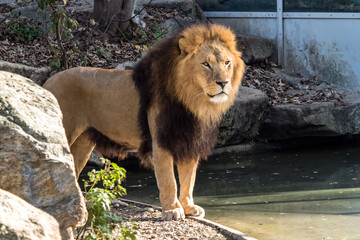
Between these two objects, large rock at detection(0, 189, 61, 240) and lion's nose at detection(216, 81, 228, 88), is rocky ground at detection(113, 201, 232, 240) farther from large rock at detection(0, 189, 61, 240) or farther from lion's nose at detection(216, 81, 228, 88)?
large rock at detection(0, 189, 61, 240)

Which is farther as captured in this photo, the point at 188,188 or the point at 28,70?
the point at 28,70

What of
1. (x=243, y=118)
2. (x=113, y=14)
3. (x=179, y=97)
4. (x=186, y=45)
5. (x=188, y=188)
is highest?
(x=186, y=45)

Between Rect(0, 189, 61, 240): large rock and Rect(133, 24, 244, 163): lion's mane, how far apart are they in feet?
8.84

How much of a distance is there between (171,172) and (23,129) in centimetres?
242

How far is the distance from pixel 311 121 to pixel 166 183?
469 cm

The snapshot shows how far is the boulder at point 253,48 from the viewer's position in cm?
1145

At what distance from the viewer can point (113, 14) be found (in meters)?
10.5

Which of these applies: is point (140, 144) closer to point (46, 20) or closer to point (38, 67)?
point (38, 67)

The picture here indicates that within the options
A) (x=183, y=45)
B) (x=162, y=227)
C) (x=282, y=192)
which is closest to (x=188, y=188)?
(x=162, y=227)

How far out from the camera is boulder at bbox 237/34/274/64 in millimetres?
11453

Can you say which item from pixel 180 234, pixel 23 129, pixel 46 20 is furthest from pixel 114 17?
pixel 23 129

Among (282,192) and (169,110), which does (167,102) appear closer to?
(169,110)

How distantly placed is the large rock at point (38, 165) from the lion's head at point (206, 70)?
2.13m

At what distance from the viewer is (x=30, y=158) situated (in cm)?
301
